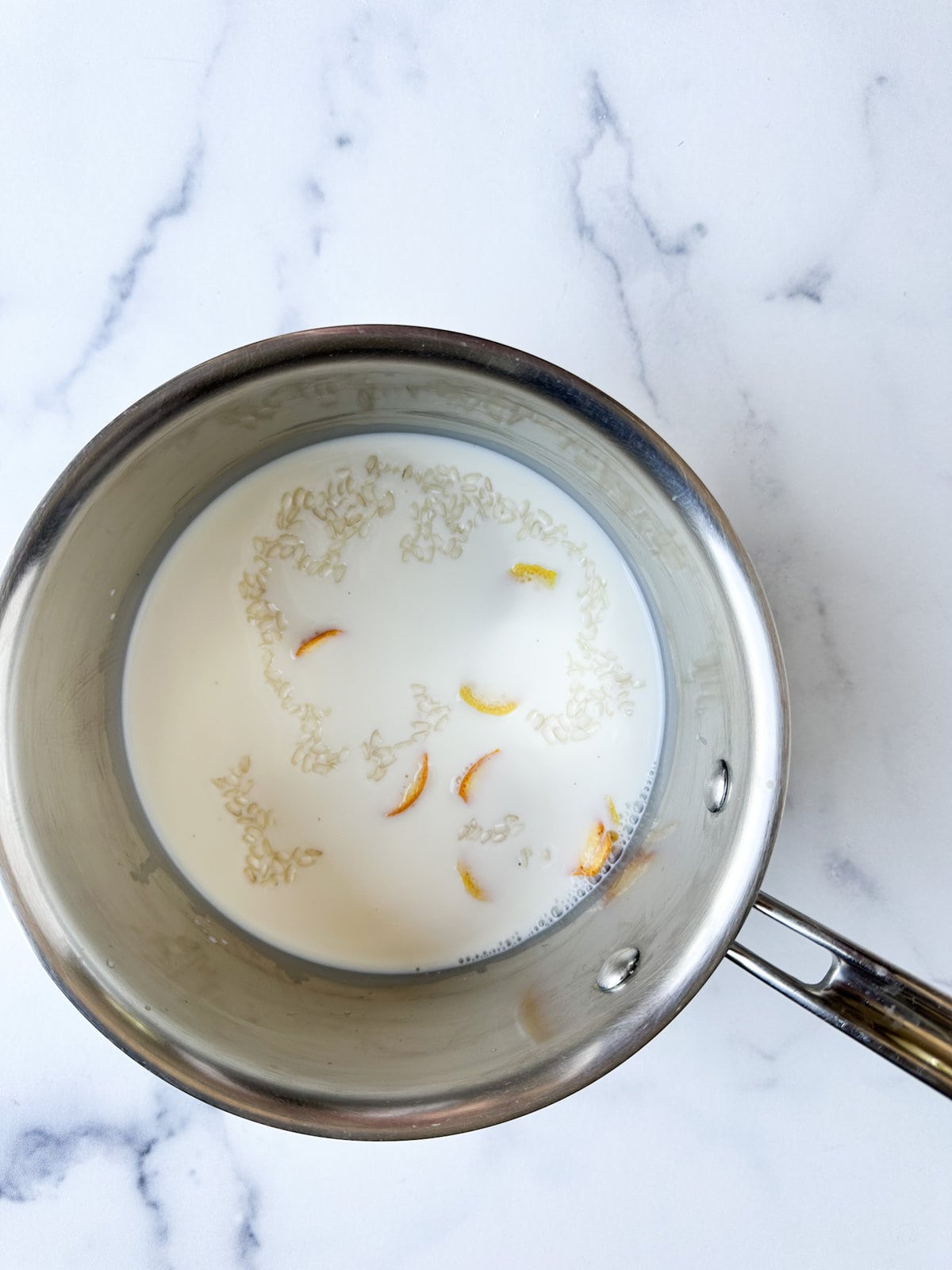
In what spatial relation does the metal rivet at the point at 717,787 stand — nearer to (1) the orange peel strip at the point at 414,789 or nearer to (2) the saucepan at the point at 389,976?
(2) the saucepan at the point at 389,976

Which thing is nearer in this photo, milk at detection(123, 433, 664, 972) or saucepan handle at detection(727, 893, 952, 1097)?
saucepan handle at detection(727, 893, 952, 1097)

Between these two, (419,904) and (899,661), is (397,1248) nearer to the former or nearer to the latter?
(419,904)

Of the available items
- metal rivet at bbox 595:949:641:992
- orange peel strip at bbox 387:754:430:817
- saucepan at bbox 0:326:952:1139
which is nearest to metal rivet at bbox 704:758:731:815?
saucepan at bbox 0:326:952:1139

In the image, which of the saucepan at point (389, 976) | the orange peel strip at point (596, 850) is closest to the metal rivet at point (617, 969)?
the saucepan at point (389, 976)

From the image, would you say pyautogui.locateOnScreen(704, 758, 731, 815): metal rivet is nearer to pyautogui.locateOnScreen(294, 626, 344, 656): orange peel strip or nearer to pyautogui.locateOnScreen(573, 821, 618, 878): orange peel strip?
pyautogui.locateOnScreen(573, 821, 618, 878): orange peel strip

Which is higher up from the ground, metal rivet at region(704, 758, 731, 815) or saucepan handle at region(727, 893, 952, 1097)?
metal rivet at region(704, 758, 731, 815)

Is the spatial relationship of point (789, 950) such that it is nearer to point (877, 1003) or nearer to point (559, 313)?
point (877, 1003)

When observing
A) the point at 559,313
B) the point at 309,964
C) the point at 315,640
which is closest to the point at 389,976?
the point at 309,964

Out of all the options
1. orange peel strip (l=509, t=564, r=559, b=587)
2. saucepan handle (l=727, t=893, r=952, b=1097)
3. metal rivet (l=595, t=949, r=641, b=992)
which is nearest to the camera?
saucepan handle (l=727, t=893, r=952, b=1097)
